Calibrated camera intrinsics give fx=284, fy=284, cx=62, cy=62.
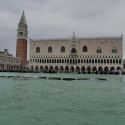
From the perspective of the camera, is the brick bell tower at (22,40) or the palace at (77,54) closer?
the palace at (77,54)

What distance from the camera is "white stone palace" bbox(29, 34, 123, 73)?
9625 cm

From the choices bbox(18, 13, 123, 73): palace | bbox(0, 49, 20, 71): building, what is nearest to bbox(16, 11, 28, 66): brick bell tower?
bbox(0, 49, 20, 71): building

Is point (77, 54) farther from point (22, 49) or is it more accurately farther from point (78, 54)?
point (22, 49)

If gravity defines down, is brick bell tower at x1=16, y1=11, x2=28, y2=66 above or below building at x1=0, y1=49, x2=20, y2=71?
above

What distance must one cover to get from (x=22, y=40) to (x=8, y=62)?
10450 mm

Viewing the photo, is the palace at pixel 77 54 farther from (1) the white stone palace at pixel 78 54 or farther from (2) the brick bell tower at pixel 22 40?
(2) the brick bell tower at pixel 22 40

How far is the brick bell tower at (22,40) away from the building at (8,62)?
2.63 m

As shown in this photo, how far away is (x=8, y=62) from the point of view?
114m

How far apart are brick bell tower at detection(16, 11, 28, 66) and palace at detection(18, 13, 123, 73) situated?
773 cm

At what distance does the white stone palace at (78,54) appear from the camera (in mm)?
96250

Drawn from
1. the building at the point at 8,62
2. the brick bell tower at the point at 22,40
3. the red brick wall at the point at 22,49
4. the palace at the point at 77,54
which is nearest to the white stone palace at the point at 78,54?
the palace at the point at 77,54

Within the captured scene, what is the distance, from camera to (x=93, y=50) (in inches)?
3898

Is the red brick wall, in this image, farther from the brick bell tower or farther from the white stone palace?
the white stone palace

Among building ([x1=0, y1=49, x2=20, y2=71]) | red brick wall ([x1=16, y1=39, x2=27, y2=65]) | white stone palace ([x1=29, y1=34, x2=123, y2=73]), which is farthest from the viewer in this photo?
red brick wall ([x1=16, y1=39, x2=27, y2=65])
